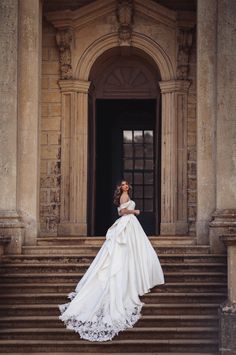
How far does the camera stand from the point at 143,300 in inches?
540

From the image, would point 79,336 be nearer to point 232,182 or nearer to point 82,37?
point 232,182

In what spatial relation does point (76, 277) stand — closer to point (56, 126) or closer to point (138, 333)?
point (138, 333)

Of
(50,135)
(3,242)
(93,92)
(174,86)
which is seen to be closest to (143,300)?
(3,242)

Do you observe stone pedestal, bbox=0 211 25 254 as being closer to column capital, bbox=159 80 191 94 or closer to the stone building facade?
the stone building facade

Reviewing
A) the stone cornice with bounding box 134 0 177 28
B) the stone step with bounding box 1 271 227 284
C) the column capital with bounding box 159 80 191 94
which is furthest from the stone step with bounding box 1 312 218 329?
the stone cornice with bounding box 134 0 177 28

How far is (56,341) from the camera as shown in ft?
42.8

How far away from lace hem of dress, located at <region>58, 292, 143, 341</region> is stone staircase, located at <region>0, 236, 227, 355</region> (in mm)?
86

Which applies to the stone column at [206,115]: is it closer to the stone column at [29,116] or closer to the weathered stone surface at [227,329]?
the weathered stone surface at [227,329]

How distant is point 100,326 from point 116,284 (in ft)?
2.57

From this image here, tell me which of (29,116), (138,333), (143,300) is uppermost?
(29,116)

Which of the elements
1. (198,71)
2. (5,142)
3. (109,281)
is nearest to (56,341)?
(109,281)

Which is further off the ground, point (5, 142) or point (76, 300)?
point (5, 142)

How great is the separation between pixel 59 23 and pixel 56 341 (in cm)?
702

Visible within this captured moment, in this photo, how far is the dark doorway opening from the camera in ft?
64.4
